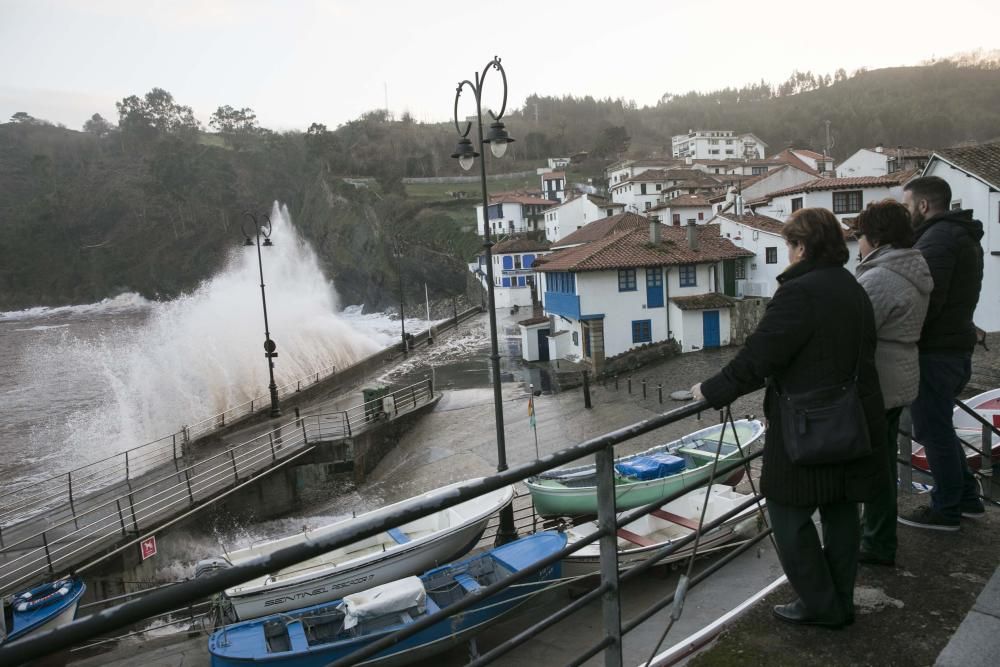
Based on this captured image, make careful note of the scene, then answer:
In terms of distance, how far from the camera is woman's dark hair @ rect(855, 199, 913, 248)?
9.45ft

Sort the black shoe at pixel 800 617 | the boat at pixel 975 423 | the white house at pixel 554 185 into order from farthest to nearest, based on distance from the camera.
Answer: the white house at pixel 554 185 → the boat at pixel 975 423 → the black shoe at pixel 800 617

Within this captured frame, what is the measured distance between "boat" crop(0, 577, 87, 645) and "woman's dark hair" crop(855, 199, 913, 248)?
10983 millimetres

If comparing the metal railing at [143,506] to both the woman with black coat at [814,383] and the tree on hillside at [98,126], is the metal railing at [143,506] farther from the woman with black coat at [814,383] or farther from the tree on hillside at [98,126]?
the tree on hillside at [98,126]

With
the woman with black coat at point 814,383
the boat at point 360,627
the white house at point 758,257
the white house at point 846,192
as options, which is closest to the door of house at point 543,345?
the white house at point 758,257

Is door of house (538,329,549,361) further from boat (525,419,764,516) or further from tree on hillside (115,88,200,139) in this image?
tree on hillside (115,88,200,139)

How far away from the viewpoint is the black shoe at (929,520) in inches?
133

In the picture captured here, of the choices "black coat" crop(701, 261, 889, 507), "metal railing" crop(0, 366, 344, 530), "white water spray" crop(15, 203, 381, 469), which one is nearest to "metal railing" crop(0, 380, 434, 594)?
"metal railing" crop(0, 366, 344, 530)

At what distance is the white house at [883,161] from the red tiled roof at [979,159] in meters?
19.6

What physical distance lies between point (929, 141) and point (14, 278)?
153425mm

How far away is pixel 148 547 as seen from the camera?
→ 1198 centimetres

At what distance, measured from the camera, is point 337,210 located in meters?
93.5

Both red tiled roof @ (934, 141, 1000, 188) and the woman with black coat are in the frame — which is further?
red tiled roof @ (934, 141, 1000, 188)

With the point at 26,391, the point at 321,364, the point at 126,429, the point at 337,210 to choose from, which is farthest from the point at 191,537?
the point at 337,210

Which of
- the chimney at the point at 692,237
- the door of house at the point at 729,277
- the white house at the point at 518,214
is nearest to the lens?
Answer: the chimney at the point at 692,237
